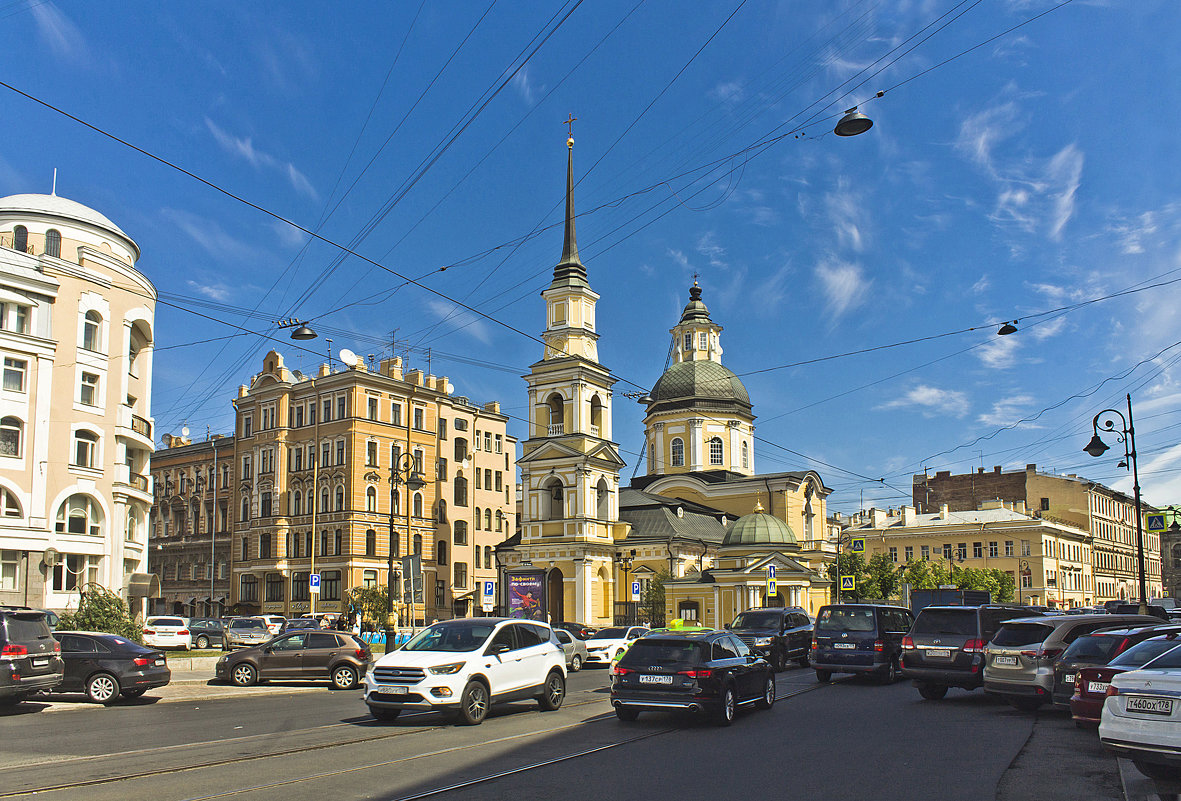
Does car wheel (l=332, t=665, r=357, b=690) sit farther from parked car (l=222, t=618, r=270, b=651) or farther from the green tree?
parked car (l=222, t=618, r=270, b=651)

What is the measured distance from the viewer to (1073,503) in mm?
98438

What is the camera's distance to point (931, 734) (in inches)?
549

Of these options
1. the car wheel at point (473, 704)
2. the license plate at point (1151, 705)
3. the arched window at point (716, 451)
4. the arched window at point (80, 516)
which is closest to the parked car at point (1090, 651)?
the license plate at point (1151, 705)

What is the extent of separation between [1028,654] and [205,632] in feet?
119

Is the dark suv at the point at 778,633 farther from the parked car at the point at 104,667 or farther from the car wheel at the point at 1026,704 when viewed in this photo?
the parked car at the point at 104,667

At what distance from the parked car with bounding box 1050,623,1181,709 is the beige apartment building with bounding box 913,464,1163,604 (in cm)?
8214

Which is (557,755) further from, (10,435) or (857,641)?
(10,435)

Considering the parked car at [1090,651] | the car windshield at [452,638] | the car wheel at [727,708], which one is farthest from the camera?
the car windshield at [452,638]

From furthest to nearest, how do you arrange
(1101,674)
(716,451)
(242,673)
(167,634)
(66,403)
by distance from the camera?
(716,451)
(167,634)
(66,403)
(242,673)
(1101,674)

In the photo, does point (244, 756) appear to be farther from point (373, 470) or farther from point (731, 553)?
point (373, 470)

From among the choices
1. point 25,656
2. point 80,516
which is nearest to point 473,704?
point 25,656

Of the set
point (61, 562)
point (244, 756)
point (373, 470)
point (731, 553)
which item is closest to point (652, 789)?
point (244, 756)

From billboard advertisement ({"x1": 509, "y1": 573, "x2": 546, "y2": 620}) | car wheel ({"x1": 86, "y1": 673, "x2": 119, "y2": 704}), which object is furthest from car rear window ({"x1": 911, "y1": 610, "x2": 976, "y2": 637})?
billboard advertisement ({"x1": 509, "y1": 573, "x2": 546, "y2": 620})

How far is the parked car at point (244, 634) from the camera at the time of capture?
4106 cm
